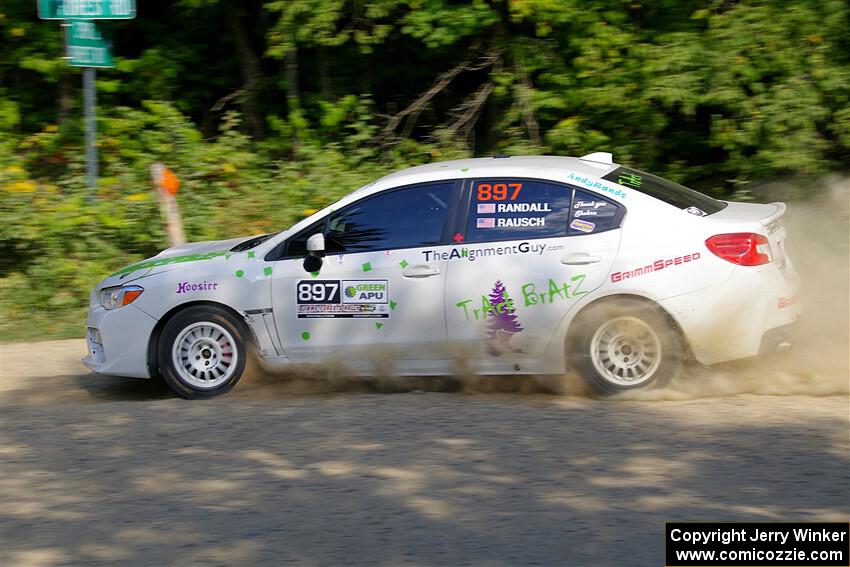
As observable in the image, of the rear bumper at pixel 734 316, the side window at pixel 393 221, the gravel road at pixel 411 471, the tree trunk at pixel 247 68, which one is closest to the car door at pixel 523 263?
the side window at pixel 393 221

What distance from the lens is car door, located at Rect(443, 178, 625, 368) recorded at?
291 inches

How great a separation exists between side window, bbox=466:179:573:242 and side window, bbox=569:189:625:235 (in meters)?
0.06

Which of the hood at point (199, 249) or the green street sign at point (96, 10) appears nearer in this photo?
the hood at point (199, 249)

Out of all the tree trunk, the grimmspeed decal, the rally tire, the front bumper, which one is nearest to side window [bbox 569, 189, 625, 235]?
the grimmspeed decal

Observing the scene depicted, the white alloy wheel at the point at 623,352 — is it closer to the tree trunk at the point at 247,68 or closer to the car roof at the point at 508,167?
the car roof at the point at 508,167

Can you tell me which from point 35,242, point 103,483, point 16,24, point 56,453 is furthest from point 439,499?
point 16,24

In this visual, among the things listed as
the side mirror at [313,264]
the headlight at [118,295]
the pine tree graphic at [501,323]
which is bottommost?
the pine tree graphic at [501,323]

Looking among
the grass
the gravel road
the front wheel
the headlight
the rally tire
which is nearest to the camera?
the gravel road

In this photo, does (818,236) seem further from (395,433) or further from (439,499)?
(439,499)

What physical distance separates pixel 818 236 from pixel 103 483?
7.99 meters

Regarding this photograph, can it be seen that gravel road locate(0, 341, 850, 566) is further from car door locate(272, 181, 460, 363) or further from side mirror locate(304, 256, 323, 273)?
side mirror locate(304, 256, 323, 273)

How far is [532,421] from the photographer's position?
273 inches

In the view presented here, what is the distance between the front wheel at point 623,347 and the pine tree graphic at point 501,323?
419 mm

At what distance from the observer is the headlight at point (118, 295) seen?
8003 millimetres
